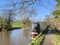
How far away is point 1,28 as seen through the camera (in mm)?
54562

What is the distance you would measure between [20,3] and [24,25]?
53370mm

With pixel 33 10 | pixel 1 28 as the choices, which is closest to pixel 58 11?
pixel 1 28

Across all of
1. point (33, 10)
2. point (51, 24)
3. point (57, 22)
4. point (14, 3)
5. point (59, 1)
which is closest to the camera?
point (14, 3)

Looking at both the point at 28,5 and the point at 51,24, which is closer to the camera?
the point at 28,5

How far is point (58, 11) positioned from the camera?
43.3 metres

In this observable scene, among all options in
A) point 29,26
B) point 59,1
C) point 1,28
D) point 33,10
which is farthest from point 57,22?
point 33,10

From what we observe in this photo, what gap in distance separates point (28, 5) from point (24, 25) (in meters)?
53.2

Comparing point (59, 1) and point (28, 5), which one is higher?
point (59, 1)

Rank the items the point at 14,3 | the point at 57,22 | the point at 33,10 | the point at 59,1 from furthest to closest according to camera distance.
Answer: the point at 57,22, the point at 59,1, the point at 33,10, the point at 14,3

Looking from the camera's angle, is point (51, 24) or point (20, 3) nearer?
point (20, 3)

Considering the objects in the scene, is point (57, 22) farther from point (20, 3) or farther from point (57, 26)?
point (20, 3)

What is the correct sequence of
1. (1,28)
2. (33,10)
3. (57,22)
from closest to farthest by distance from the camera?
(33,10) < (57,22) < (1,28)

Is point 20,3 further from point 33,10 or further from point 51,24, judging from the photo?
point 51,24

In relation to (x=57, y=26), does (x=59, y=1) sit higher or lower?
higher
